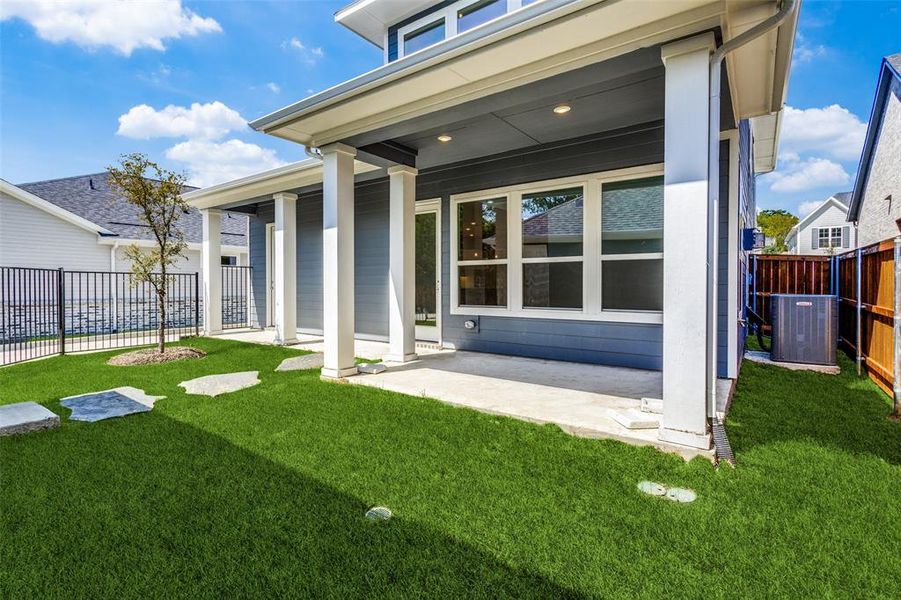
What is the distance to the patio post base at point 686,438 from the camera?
268 centimetres

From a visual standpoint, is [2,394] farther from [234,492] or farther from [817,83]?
[817,83]

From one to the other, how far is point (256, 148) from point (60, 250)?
2177 centimetres

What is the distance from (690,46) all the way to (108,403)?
5301mm

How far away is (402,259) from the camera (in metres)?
5.65

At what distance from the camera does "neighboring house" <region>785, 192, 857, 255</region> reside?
22.2m

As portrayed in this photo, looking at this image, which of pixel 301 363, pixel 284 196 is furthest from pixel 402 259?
pixel 284 196

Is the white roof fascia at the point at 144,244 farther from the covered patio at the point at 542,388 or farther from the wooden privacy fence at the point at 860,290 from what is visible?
the wooden privacy fence at the point at 860,290

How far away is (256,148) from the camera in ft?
100.0

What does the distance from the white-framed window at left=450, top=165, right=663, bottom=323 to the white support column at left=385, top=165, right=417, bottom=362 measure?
958mm

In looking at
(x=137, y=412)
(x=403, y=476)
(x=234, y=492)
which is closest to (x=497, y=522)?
(x=403, y=476)

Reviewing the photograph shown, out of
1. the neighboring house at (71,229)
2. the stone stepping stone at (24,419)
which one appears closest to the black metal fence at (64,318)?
the neighboring house at (71,229)

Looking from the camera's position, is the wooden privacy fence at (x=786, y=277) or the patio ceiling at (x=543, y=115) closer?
the patio ceiling at (x=543, y=115)

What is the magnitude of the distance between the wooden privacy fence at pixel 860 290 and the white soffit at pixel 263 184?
5832mm

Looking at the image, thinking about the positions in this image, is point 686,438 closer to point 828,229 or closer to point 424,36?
point 424,36
